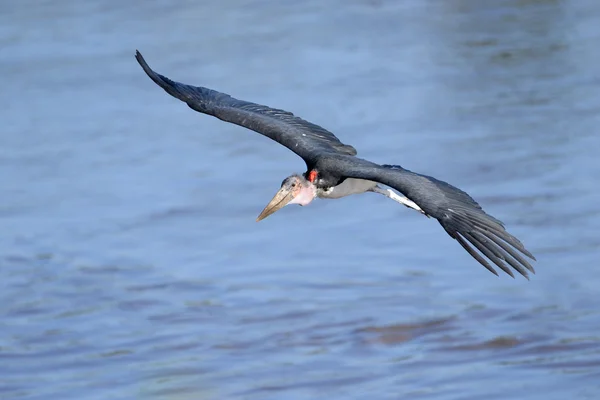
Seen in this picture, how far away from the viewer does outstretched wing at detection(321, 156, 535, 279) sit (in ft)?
30.8

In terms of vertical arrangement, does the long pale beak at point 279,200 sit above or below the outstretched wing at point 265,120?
below

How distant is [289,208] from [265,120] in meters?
3.65

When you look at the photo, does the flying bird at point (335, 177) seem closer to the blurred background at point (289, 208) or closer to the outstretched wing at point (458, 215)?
the outstretched wing at point (458, 215)

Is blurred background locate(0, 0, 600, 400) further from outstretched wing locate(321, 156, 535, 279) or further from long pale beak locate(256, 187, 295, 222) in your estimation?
outstretched wing locate(321, 156, 535, 279)

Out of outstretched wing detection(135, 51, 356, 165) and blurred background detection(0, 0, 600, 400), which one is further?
blurred background detection(0, 0, 600, 400)

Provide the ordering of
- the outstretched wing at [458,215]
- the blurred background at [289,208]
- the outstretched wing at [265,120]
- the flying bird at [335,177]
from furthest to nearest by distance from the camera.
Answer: the blurred background at [289,208], the outstretched wing at [265,120], the flying bird at [335,177], the outstretched wing at [458,215]

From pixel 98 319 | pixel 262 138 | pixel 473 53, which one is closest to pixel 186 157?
pixel 262 138

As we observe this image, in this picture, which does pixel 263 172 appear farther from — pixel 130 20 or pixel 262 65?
pixel 130 20

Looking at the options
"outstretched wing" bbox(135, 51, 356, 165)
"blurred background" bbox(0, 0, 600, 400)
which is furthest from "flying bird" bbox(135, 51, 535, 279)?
"blurred background" bbox(0, 0, 600, 400)

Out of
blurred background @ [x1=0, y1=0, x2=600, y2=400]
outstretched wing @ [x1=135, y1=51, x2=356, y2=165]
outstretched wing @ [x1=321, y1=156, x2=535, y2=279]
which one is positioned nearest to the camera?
outstretched wing @ [x1=321, y1=156, x2=535, y2=279]

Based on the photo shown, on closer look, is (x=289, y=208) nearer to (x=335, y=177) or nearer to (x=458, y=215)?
(x=335, y=177)

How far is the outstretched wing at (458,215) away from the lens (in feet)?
30.8

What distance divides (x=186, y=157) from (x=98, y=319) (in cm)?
355

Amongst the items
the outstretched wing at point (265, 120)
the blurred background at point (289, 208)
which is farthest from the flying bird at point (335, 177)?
the blurred background at point (289, 208)
